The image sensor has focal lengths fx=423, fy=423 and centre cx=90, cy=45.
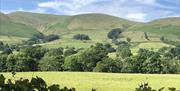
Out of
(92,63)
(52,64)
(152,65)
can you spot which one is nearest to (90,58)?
(92,63)

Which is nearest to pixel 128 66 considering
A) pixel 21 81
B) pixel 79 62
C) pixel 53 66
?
pixel 79 62

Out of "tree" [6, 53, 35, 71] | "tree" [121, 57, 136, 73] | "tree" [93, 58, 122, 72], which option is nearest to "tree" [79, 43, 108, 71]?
"tree" [93, 58, 122, 72]

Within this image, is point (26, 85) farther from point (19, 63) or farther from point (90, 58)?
point (90, 58)

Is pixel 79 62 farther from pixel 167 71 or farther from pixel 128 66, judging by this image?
pixel 167 71

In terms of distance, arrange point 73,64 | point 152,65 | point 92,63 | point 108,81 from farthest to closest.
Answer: point 92,63 < point 73,64 < point 152,65 < point 108,81

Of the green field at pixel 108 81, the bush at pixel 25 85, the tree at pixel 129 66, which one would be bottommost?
the tree at pixel 129 66

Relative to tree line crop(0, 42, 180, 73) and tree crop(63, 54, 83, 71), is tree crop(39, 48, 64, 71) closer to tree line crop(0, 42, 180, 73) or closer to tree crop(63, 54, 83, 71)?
tree line crop(0, 42, 180, 73)

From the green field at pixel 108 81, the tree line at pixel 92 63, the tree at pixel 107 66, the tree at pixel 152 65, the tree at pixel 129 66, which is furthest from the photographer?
the tree at pixel 107 66

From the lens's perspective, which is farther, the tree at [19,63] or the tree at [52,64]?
the tree at [52,64]

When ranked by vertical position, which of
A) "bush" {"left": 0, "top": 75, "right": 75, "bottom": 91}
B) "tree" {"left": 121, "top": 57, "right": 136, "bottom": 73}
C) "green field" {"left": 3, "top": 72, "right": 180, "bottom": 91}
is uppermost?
"bush" {"left": 0, "top": 75, "right": 75, "bottom": 91}

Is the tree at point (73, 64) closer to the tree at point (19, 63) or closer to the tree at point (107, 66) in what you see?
the tree at point (107, 66)

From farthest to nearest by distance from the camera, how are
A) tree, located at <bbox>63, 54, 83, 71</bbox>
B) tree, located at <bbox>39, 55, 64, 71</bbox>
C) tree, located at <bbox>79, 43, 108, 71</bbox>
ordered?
tree, located at <bbox>39, 55, 64, 71</bbox>
tree, located at <bbox>79, 43, 108, 71</bbox>
tree, located at <bbox>63, 54, 83, 71</bbox>

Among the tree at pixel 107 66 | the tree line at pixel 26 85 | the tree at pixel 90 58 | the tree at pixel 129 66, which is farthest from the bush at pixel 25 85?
the tree at pixel 90 58

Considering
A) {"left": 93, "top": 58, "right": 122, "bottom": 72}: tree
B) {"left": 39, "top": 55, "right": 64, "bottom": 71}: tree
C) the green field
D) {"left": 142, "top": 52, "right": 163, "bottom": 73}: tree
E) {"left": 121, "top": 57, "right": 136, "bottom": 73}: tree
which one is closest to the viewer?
the green field
